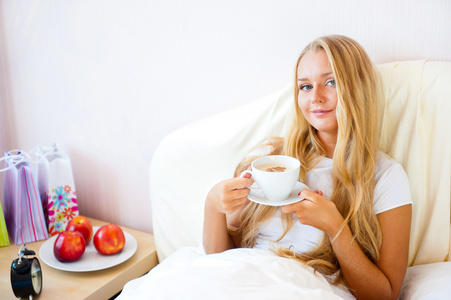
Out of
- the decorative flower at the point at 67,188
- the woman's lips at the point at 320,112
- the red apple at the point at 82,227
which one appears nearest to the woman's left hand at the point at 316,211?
the woman's lips at the point at 320,112

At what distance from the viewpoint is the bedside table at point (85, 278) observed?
126 cm

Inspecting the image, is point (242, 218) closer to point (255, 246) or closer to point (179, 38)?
point (255, 246)

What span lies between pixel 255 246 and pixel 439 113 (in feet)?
1.99

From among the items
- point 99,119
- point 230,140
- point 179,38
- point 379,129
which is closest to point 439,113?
point 379,129

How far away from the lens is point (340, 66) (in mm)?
993

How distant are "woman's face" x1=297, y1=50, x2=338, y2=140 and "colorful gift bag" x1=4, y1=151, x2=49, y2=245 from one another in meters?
1.08

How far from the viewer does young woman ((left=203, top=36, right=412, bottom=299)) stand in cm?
98

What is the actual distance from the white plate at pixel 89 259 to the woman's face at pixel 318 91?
32.5 inches

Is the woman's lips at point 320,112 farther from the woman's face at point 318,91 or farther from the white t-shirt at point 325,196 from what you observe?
the white t-shirt at point 325,196

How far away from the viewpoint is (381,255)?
100 centimetres

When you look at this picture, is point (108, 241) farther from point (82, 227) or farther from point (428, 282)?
point (428, 282)

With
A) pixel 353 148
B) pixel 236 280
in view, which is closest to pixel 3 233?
pixel 236 280

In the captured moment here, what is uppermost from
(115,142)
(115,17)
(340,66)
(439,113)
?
(115,17)

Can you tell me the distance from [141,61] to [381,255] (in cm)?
107
